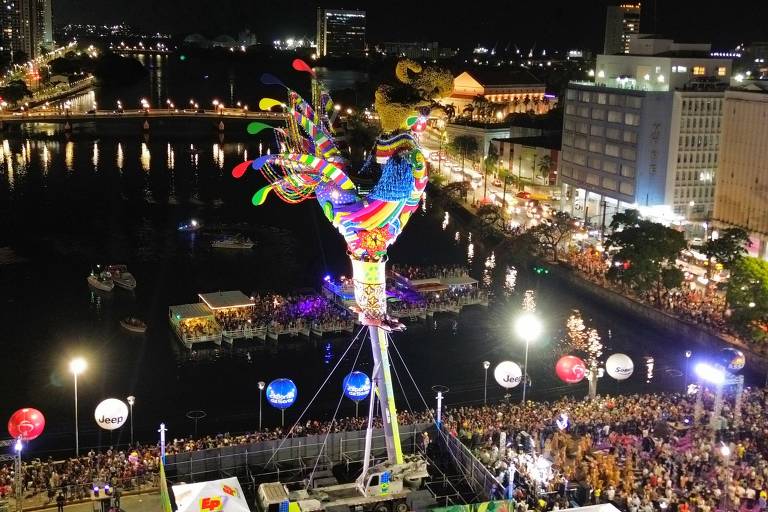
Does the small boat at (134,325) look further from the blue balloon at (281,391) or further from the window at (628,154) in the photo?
the window at (628,154)

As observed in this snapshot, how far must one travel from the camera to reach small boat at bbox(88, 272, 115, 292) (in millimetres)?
52531

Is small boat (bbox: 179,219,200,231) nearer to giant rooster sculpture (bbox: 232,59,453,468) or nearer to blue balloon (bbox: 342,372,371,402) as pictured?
blue balloon (bbox: 342,372,371,402)

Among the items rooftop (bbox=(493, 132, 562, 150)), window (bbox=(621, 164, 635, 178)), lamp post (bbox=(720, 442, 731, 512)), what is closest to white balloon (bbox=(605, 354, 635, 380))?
lamp post (bbox=(720, 442, 731, 512))

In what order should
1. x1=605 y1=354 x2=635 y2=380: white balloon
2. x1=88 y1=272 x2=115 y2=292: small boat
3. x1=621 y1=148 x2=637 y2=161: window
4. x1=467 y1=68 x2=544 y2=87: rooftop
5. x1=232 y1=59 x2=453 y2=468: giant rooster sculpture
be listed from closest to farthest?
x1=232 y1=59 x2=453 y2=468: giant rooster sculpture, x1=605 y1=354 x2=635 y2=380: white balloon, x1=88 y1=272 x2=115 y2=292: small boat, x1=621 y1=148 x2=637 y2=161: window, x1=467 y1=68 x2=544 y2=87: rooftop

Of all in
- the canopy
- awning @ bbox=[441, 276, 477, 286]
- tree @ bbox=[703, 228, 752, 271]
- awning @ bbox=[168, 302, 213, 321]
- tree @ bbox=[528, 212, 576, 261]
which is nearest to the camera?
awning @ bbox=[168, 302, 213, 321]

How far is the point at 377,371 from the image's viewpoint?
75.1 feet

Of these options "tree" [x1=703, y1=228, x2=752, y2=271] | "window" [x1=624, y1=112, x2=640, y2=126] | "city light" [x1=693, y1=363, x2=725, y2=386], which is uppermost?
"window" [x1=624, y1=112, x2=640, y2=126]

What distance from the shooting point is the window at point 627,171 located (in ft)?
203

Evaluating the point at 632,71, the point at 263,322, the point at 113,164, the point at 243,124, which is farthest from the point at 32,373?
the point at 243,124

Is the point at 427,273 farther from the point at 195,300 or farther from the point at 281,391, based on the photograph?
the point at 281,391

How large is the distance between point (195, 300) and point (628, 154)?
29.7 m

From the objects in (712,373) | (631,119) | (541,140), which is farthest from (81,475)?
(541,140)

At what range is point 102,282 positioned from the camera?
5269 cm

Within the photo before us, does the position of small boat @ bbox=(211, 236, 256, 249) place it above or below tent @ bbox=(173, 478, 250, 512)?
below
